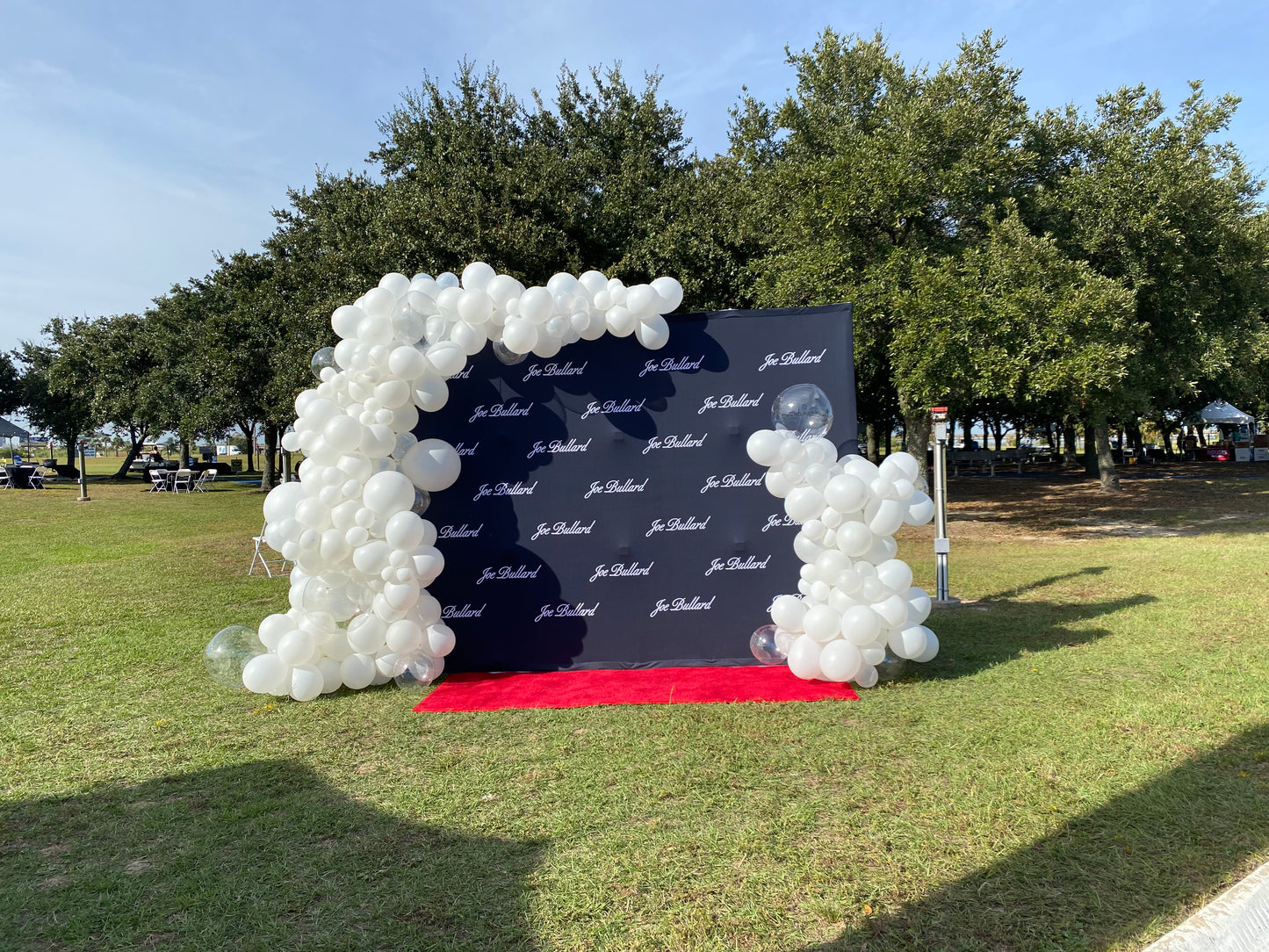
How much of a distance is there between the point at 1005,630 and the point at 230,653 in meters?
6.33

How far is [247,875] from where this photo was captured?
318cm

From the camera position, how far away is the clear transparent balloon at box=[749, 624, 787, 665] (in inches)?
230

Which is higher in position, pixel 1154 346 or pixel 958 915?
pixel 1154 346

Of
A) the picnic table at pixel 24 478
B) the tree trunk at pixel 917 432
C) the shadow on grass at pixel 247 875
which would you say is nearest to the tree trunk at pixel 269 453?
the picnic table at pixel 24 478

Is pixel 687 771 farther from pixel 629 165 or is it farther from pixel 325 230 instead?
pixel 325 230

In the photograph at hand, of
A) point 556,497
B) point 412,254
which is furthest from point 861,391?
point 556,497

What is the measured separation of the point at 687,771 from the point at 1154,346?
14.0 meters

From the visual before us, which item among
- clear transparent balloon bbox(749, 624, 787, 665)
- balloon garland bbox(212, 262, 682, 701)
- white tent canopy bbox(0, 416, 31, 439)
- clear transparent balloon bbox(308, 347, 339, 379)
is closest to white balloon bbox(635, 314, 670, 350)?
balloon garland bbox(212, 262, 682, 701)

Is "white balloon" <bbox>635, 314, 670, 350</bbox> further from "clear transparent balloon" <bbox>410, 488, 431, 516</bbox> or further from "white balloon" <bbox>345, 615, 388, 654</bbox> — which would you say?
"white balloon" <bbox>345, 615, 388, 654</bbox>

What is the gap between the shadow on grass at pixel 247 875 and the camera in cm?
278

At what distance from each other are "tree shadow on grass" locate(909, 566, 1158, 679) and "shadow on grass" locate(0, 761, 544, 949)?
387 centimetres

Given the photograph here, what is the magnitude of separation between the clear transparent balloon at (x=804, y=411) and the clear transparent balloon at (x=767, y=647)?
58.3 inches

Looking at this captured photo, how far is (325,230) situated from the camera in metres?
16.7

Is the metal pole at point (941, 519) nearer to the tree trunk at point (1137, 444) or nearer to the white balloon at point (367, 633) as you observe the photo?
the white balloon at point (367, 633)
